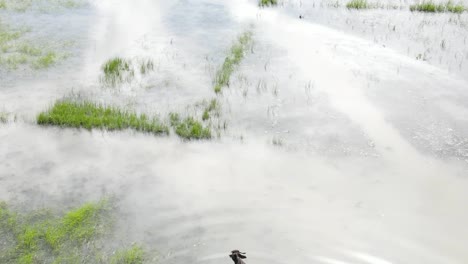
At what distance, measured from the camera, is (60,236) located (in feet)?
13.1

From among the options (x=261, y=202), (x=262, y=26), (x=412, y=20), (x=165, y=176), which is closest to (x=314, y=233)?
(x=261, y=202)

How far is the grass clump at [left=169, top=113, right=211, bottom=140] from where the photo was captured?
5633 millimetres

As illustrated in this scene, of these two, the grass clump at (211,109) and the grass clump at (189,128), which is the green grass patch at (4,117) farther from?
the grass clump at (211,109)

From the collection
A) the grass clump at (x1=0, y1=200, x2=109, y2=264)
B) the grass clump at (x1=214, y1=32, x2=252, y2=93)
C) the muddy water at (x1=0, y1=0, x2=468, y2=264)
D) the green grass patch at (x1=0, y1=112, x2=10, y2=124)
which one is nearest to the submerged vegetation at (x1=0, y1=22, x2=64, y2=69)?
the muddy water at (x1=0, y1=0, x2=468, y2=264)

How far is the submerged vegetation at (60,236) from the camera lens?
3.79 meters

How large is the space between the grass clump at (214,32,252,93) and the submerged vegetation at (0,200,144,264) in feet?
9.91

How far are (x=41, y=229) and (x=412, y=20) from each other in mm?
8352

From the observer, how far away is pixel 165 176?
4922mm

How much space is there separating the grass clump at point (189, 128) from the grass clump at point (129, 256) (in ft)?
6.50

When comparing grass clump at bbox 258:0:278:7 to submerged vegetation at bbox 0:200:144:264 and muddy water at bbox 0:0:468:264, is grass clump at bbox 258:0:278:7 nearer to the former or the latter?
muddy water at bbox 0:0:468:264

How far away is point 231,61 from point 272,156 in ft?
9.11

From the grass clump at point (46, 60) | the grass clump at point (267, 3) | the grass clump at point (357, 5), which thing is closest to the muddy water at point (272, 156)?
the grass clump at point (46, 60)

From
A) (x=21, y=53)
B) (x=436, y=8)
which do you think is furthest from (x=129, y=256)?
(x=436, y=8)

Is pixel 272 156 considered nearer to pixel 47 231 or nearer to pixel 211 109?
pixel 211 109
